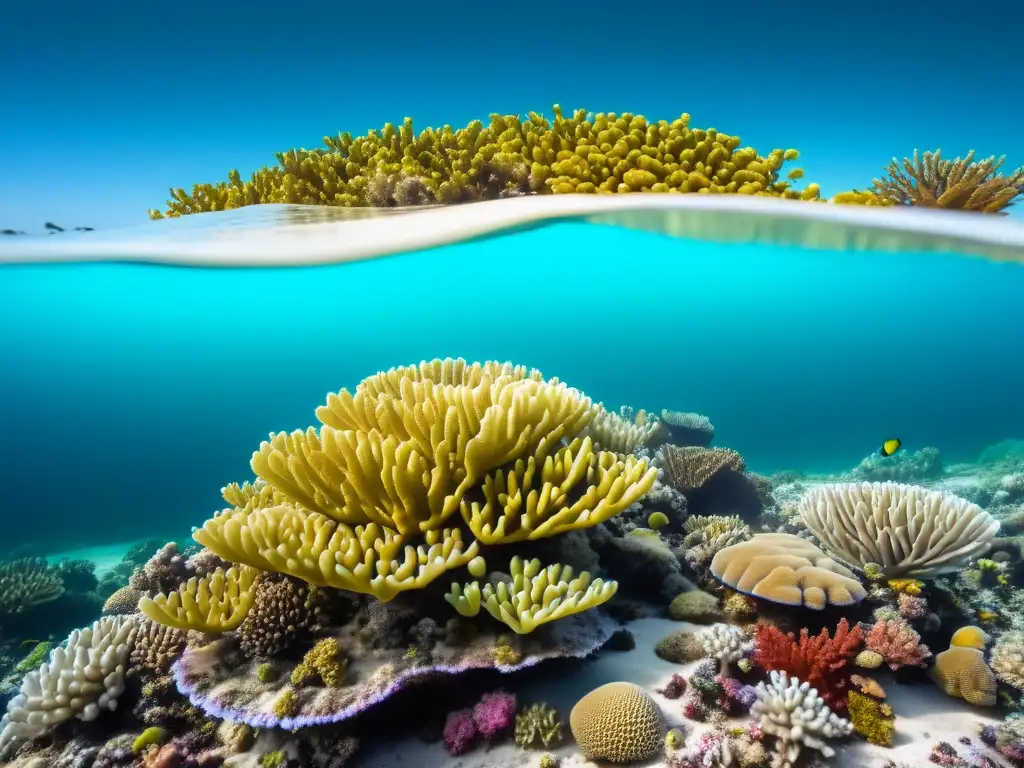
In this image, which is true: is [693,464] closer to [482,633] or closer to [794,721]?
[794,721]

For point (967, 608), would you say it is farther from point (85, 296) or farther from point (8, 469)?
point (8, 469)

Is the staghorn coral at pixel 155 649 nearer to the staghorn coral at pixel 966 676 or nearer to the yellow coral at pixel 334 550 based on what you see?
the yellow coral at pixel 334 550

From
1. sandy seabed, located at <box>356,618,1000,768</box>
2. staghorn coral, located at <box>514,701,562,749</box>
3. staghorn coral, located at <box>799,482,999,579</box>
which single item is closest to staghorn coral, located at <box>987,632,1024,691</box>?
sandy seabed, located at <box>356,618,1000,768</box>

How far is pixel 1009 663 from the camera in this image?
11.7 ft

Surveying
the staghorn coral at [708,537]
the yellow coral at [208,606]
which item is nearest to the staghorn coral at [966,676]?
the staghorn coral at [708,537]

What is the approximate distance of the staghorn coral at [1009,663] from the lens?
3.51 metres

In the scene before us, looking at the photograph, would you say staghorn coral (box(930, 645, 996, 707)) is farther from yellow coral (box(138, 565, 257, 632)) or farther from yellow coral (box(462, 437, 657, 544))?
yellow coral (box(138, 565, 257, 632))

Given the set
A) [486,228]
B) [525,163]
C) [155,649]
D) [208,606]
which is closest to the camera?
[208,606]

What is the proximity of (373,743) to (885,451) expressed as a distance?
270 inches

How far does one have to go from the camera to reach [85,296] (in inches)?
923

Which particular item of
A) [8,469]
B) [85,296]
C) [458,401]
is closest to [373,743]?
[458,401]

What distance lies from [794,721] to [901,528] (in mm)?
2119

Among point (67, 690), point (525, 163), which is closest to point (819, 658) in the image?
point (67, 690)

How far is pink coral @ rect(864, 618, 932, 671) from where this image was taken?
3494mm
